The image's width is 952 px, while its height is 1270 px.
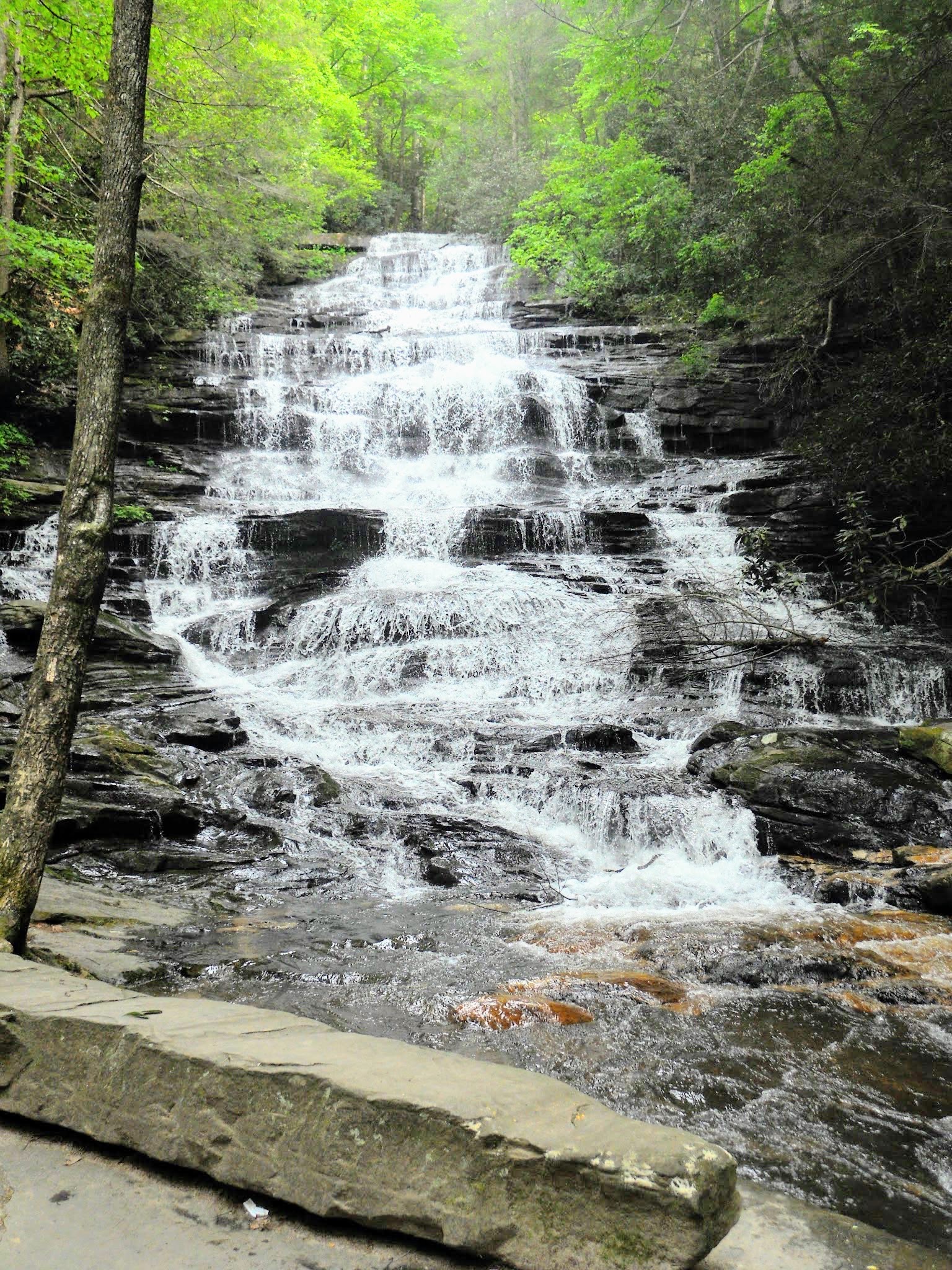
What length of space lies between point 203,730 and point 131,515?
6.90 metres

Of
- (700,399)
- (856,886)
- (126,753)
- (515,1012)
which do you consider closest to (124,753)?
(126,753)

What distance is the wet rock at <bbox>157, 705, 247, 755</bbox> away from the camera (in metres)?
9.03

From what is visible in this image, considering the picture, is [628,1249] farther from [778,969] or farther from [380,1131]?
[778,969]

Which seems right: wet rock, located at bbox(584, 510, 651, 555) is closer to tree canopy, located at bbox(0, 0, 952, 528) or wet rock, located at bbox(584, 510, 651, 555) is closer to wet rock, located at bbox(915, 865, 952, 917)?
tree canopy, located at bbox(0, 0, 952, 528)

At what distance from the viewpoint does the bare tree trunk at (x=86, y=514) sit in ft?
12.2

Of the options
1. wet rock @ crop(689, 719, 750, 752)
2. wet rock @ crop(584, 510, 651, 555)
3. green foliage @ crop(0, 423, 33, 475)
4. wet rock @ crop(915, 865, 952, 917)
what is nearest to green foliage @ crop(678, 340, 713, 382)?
wet rock @ crop(584, 510, 651, 555)

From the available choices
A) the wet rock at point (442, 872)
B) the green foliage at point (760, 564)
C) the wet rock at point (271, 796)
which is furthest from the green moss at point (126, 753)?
the green foliage at point (760, 564)

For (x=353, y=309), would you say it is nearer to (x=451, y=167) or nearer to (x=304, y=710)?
(x=451, y=167)

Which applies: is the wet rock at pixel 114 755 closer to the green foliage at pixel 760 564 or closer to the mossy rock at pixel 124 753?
the mossy rock at pixel 124 753

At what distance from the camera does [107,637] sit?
11.1m

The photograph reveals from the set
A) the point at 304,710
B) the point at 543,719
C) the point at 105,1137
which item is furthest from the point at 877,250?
the point at 105,1137

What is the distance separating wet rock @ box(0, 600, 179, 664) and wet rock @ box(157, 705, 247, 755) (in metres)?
1.48

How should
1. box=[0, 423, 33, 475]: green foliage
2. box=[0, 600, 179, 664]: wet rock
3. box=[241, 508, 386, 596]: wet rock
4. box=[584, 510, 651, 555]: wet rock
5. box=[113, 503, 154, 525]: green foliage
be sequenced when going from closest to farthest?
box=[0, 600, 179, 664]: wet rock, box=[113, 503, 154, 525]: green foliage, box=[0, 423, 33, 475]: green foliage, box=[241, 508, 386, 596]: wet rock, box=[584, 510, 651, 555]: wet rock

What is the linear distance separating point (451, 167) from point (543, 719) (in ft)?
100.0
